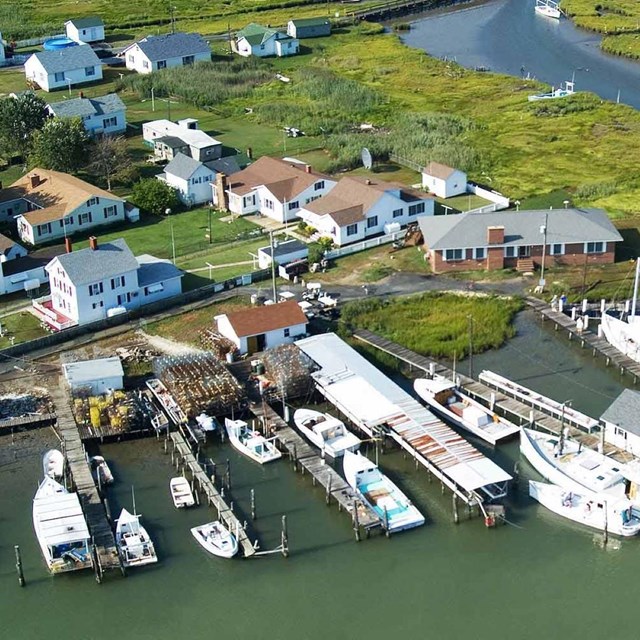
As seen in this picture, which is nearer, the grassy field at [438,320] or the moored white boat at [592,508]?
the moored white boat at [592,508]

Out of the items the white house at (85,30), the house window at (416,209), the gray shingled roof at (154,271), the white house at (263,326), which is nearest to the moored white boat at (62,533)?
the white house at (263,326)

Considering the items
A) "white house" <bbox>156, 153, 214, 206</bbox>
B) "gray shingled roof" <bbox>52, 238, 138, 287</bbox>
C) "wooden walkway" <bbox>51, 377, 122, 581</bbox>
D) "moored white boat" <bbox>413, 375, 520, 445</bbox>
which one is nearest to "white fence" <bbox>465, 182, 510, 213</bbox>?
"white house" <bbox>156, 153, 214, 206</bbox>

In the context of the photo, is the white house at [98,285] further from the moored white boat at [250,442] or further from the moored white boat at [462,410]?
the moored white boat at [462,410]

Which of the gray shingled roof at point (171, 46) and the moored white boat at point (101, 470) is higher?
the gray shingled roof at point (171, 46)

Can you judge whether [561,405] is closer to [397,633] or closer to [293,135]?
[397,633]

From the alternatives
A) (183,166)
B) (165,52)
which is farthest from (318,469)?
(165,52)
